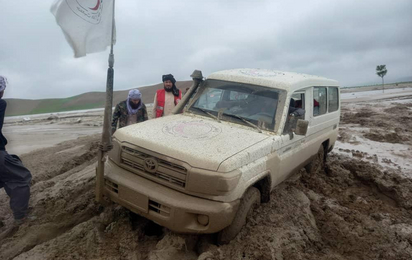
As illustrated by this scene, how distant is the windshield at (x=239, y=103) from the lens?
3.83 metres

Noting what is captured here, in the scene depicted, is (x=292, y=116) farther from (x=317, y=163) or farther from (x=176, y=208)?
(x=317, y=163)

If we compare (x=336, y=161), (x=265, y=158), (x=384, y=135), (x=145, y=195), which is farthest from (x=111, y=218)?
(x=384, y=135)

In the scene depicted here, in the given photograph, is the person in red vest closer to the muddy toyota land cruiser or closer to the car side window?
the muddy toyota land cruiser

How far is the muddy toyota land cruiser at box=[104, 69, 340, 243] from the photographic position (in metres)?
2.83

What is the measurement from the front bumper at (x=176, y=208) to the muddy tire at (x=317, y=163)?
2.92 meters

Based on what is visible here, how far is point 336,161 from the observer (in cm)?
657

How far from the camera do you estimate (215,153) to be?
291 cm

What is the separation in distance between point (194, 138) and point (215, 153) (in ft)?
1.39

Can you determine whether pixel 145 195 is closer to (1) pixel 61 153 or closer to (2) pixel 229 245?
(2) pixel 229 245

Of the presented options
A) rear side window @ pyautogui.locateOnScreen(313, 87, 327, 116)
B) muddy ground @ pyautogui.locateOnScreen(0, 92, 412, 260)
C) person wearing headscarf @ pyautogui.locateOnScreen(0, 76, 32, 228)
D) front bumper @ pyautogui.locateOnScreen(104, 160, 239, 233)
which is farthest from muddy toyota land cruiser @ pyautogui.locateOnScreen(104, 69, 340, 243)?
person wearing headscarf @ pyautogui.locateOnScreen(0, 76, 32, 228)

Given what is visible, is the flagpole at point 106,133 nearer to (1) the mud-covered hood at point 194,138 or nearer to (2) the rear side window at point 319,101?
(1) the mud-covered hood at point 194,138

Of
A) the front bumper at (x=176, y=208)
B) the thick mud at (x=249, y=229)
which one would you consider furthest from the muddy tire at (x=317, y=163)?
the front bumper at (x=176, y=208)

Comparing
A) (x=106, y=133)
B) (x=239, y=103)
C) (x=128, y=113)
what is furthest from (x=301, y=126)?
(x=128, y=113)

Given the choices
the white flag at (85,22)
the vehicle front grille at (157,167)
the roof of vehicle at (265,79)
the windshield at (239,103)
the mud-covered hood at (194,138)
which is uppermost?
the white flag at (85,22)
